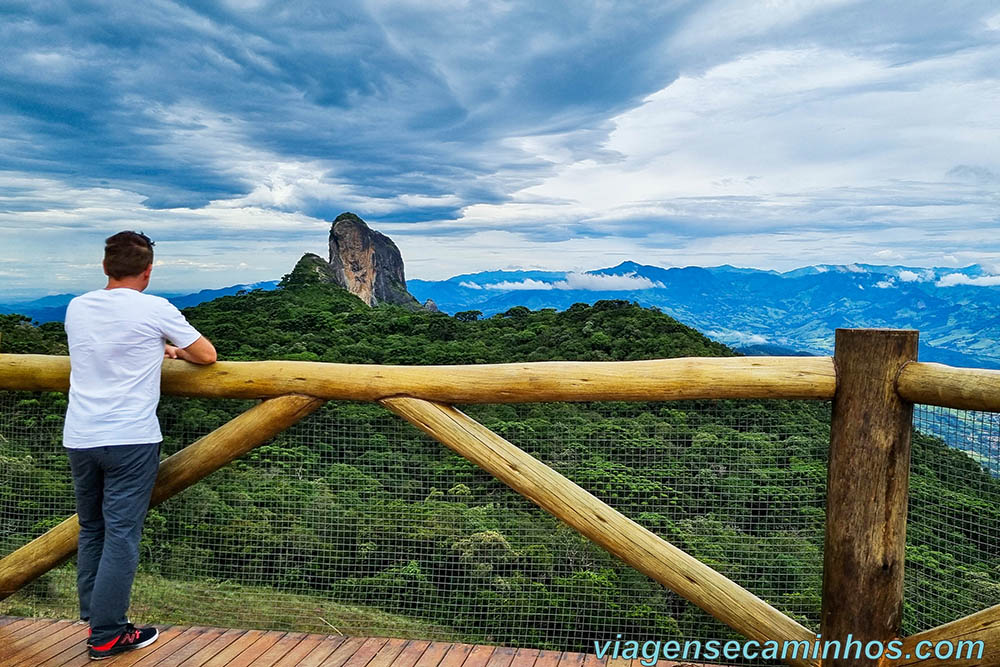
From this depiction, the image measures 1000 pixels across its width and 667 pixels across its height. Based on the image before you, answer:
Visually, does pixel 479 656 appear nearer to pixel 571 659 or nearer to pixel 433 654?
pixel 433 654

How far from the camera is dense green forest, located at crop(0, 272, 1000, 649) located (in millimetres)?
2531

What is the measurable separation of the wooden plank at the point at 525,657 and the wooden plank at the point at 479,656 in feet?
0.33

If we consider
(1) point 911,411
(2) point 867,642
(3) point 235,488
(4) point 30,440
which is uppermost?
(1) point 911,411

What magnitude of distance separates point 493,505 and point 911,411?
5.15 feet

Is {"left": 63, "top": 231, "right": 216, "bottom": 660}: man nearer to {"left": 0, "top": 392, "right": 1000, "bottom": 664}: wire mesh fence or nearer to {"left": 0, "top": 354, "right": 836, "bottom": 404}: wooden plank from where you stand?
{"left": 0, "top": 354, "right": 836, "bottom": 404}: wooden plank

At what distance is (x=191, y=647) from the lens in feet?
8.70

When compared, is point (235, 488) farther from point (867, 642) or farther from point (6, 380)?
point (867, 642)

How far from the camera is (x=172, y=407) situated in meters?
2.91

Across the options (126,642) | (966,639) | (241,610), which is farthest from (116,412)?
(966,639)

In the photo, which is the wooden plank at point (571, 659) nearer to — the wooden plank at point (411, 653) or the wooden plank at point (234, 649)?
the wooden plank at point (411, 653)

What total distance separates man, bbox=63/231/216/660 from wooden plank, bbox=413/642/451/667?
1087 mm

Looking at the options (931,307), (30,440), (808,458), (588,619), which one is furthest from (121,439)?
(931,307)

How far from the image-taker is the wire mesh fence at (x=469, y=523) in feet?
8.45

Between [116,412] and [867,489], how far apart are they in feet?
8.23
